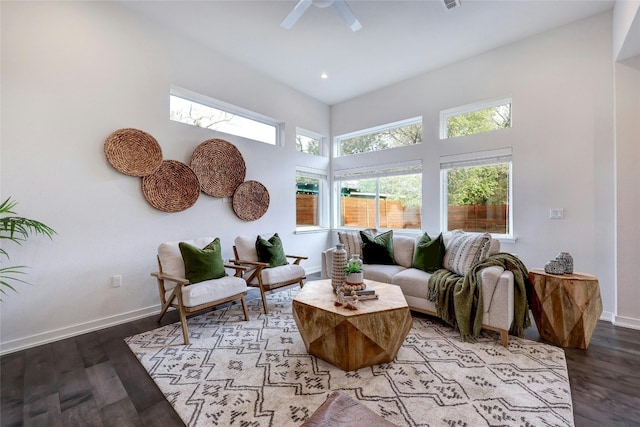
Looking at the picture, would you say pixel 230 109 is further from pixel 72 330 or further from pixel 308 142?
pixel 72 330

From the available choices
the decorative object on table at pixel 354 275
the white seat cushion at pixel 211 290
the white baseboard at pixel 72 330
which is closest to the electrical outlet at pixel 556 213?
the decorative object on table at pixel 354 275

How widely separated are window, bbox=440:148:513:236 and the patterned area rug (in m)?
1.75

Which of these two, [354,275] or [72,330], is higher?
[354,275]

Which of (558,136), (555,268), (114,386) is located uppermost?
(558,136)

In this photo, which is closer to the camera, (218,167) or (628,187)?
(628,187)

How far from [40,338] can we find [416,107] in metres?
5.26

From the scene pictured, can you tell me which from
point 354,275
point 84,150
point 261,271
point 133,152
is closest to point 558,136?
point 354,275

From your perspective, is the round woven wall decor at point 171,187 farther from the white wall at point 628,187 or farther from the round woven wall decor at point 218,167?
the white wall at point 628,187

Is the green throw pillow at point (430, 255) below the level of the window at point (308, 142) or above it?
below

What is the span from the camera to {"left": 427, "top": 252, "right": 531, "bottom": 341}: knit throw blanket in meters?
2.48

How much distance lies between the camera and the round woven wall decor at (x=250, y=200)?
13.1 feet

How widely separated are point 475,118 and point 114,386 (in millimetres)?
4816

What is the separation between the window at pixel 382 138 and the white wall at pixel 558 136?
2.16 feet

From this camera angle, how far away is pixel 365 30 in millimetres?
3287
